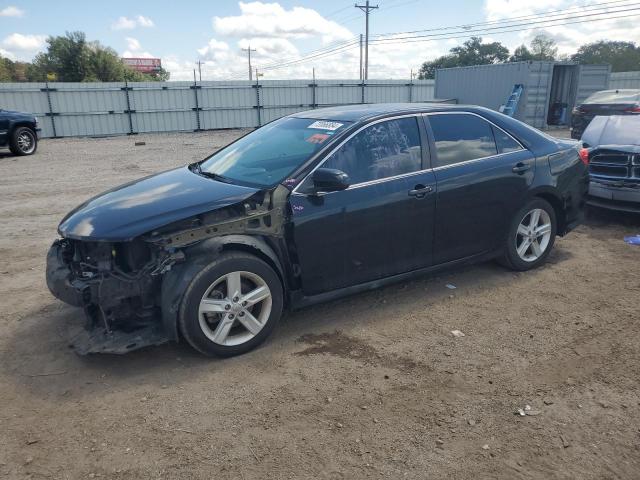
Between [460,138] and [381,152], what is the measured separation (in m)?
0.90

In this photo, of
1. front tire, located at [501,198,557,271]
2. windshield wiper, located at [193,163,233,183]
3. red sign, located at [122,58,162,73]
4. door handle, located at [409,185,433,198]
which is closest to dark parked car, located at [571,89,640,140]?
front tire, located at [501,198,557,271]

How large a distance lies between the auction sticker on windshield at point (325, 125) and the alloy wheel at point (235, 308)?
1430 mm

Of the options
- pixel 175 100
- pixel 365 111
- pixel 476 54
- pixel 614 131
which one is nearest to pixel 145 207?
A: pixel 365 111

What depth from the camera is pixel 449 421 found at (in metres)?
2.99

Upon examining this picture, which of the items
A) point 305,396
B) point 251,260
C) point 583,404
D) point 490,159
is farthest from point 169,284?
point 490,159

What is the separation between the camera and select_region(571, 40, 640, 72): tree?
67688 millimetres

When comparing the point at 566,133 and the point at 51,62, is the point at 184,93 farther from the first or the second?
the point at 51,62

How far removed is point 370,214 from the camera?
4.09 metres

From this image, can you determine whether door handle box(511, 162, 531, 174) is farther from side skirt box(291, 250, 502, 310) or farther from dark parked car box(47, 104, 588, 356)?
side skirt box(291, 250, 502, 310)

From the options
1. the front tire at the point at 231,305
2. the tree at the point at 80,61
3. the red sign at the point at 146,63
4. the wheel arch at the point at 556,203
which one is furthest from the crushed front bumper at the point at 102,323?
the red sign at the point at 146,63

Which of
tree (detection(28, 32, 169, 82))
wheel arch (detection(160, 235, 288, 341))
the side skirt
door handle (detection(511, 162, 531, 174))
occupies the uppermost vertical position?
tree (detection(28, 32, 169, 82))

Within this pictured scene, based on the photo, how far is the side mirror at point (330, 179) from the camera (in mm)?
3752

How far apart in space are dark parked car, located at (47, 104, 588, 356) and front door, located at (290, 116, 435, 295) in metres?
0.01

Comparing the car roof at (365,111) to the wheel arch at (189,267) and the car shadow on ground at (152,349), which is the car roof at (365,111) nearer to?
the wheel arch at (189,267)
